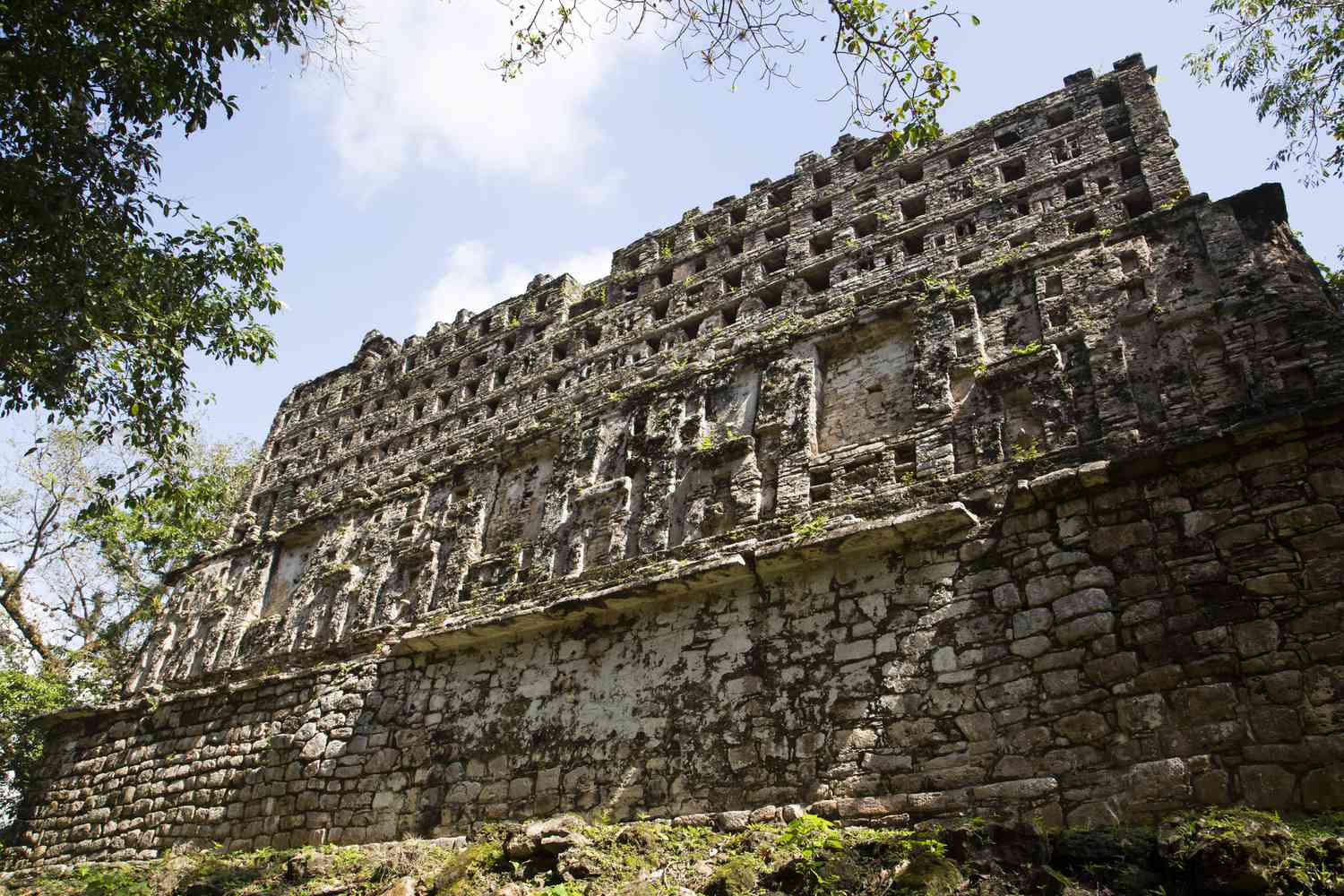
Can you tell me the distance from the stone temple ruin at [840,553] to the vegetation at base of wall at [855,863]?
1.89 ft

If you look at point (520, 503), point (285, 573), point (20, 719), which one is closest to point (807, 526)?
point (520, 503)

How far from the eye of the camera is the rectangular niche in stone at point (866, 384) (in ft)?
33.4

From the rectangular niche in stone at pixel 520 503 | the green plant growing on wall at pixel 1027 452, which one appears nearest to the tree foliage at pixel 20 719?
the rectangular niche in stone at pixel 520 503

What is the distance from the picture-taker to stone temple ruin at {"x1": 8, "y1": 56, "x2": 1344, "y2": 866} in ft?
23.0

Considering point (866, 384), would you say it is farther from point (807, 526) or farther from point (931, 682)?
point (931, 682)

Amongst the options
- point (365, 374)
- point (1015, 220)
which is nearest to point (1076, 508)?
point (1015, 220)

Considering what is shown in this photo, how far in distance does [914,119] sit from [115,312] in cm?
842

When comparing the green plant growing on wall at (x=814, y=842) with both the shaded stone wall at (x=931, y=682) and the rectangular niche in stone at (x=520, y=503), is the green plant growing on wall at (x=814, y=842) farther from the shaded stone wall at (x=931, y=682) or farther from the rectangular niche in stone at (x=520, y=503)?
the rectangular niche in stone at (x=520, y=503)

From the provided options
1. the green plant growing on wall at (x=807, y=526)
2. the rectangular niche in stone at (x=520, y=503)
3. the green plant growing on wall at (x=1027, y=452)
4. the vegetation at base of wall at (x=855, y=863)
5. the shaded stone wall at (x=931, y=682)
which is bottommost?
the vegetation at base of wall at (x=855, y=863)

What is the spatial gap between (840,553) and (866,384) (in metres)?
2.45

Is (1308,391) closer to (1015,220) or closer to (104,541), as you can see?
(1015,220)

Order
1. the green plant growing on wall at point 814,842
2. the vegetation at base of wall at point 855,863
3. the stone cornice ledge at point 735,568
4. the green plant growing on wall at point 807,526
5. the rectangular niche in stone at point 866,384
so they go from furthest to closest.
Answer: the rectangular niche in stone at point 866,384, the green plant growing on wall at point 807,526, the stone cornice ledge at point 735,568, the green plant growing on wall at point 814,842, the vegetation at base of wall at point 855,863

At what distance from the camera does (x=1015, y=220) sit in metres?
11.0

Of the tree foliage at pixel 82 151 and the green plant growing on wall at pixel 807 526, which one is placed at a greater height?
the tree foliage at pixel 82 151
